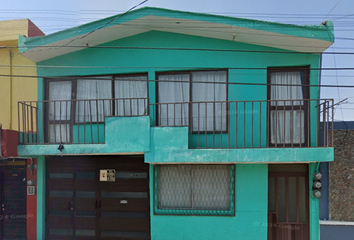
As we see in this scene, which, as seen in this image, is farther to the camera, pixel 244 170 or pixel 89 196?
pixel 89 196

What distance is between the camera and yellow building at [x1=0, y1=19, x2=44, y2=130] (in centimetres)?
630

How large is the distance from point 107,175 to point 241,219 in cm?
346

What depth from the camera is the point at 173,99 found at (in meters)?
5.88

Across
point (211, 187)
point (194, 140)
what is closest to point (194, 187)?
point (211, 187)

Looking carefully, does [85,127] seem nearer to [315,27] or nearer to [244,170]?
[244,170]

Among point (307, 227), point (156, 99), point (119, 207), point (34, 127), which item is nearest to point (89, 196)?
point (119, 207)

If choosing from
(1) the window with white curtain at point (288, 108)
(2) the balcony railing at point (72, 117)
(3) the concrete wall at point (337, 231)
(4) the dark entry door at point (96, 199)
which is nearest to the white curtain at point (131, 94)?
(2) the balcony railing at point (72, 117)

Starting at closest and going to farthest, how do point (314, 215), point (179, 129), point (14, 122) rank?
point (179, 129), point (314, 215), point (14, 122)

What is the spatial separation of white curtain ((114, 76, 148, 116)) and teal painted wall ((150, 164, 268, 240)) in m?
2.78

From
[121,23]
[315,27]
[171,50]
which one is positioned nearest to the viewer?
[315,27]

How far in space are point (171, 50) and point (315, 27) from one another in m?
3.25

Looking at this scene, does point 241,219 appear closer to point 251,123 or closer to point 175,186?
point 175,186

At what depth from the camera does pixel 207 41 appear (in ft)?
18.9

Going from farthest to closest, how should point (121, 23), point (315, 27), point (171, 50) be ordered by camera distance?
point (171, 50) < point (121, 23) < point (315, 27)
